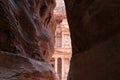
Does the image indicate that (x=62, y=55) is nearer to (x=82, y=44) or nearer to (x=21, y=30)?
(x=21, y=30)

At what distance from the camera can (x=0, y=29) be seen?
6.64 meters

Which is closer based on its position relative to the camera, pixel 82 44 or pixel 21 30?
pixel 82 44

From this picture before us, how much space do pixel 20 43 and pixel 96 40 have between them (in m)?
4.70

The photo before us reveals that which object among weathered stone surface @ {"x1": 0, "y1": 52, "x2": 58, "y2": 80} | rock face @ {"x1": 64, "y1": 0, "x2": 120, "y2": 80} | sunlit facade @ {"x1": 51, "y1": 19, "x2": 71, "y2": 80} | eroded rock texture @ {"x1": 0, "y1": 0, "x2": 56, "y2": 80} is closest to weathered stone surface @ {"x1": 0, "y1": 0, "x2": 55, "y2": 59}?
eroded rock texture @ {"x1": 0, "y1": 0, "x2": 56, "y2": 80}

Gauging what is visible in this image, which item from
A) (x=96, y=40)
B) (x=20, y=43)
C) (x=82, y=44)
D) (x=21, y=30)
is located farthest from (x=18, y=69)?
(x=96, y=40)

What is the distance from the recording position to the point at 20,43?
7148mm

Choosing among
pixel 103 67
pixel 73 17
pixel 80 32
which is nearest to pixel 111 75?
pixel 103 67

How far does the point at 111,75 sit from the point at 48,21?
9.87 m

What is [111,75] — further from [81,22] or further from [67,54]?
[67,54]

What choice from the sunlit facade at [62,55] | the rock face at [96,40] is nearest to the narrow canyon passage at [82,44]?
the rock face at [96,40]

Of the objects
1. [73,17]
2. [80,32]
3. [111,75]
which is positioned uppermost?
[73,17]

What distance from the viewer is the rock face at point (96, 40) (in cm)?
233

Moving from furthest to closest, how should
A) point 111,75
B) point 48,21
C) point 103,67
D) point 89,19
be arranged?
point 48,21 < point 89,19 < point 103,67 < point 111,75

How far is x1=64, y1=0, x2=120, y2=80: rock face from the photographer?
2.33 m
